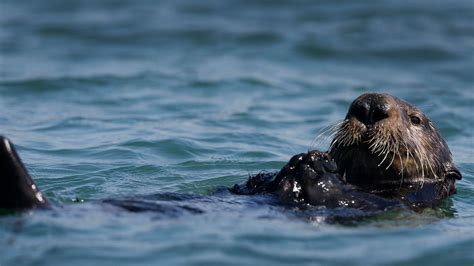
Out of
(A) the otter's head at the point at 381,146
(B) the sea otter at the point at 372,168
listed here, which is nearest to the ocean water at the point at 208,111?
(B) the sea otter at the point at 372,168

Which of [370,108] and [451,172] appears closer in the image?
[370,108]

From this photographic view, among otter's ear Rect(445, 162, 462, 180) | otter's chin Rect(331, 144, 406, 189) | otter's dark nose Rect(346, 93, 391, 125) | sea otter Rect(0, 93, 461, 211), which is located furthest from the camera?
otter's ear Rect(445, 162, 462, 180)

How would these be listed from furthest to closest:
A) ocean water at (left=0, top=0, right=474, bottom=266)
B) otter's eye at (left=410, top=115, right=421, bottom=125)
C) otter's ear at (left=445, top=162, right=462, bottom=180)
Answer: otter's ear at (left=445, top=162, right=462, bottom=180) < otter's eye at (left=410, top=115, right=421, bottom=125) < ocean water at (left=0, top=0, right=474, bottom=266)

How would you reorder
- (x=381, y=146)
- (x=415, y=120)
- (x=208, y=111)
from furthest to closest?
(x=208, y=111) < (x=415, y=120) < (x=381, y=146)

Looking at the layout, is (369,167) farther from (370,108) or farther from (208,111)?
(208,111)

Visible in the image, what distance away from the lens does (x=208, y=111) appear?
11.5 metres

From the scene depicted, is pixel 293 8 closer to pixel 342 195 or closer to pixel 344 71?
pixel 344 71

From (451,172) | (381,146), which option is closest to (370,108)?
(381,146)

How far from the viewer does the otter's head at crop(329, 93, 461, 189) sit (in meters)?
6.47

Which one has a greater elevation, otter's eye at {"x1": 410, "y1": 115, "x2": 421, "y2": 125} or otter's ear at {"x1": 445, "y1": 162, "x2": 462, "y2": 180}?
otter's eye at {"x1": 410, "y1": 115, "x2": 421, "y2": 125}

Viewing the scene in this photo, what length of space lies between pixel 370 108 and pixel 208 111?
5144 millimetres

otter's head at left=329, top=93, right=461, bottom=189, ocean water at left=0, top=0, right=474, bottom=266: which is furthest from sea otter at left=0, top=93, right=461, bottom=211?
ocean water at left=0, top=0, right=474, bottom=266

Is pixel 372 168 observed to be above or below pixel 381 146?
below

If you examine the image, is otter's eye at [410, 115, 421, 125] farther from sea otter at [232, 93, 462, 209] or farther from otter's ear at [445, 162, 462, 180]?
otter's ear at [445, 162, 462, 180]
